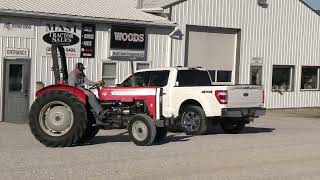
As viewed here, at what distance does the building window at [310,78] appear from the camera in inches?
1312

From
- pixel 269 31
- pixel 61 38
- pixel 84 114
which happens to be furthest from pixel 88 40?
pixel 269 31

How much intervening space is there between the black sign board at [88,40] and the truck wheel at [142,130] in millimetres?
8822

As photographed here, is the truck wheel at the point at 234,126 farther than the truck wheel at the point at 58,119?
Yes

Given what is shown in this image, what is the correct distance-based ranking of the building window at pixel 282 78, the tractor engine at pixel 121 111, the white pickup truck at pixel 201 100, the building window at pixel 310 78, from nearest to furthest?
the tractor engine at pixel 121 111 < the white pickup truck at pixel 201 100 < the building window at pixel 282 78 < the building window at pixel 310 78

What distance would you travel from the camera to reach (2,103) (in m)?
20.8

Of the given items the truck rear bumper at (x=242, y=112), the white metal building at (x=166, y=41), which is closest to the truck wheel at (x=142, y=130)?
the truck rear bumper at (x=242, y=112)

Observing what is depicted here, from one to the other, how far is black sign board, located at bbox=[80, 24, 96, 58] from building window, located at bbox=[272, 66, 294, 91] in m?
11.6

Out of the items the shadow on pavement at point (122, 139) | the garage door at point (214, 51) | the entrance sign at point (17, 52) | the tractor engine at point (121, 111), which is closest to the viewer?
the tractor engine at point (121, 111)

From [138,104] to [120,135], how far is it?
7.63 ft

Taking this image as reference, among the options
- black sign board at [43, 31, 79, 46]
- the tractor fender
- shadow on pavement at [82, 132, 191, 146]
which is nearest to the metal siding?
black sign board at [43, 31, 79, 46]

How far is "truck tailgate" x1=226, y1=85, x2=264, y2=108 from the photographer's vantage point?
58.6 ft

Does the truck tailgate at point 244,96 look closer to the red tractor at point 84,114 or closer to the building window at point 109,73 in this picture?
the red tractor at point 84,114

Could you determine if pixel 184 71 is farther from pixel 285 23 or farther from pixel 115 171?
pixel 285 23

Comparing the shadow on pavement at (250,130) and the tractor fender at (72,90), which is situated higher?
the tractor fender at (72,90)
